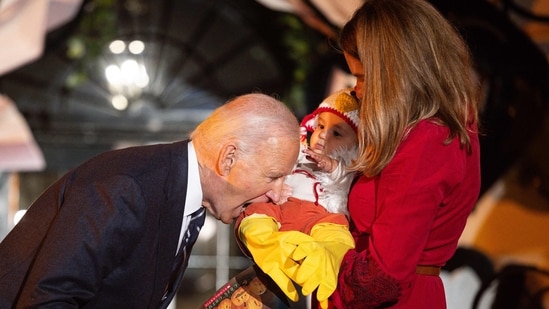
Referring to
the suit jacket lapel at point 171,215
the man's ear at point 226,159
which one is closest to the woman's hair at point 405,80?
the man's ear at point 226,159

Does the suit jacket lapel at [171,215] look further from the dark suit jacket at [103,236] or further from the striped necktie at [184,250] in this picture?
the striped necktie at [184,250]

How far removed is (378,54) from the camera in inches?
83.0

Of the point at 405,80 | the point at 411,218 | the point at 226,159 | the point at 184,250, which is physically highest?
the point at 405,80

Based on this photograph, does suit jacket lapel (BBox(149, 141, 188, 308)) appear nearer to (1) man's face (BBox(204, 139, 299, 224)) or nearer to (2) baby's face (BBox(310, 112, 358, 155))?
(1) man's face (BBox(204, 139, 299, 224))

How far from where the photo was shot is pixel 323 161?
7.65ft

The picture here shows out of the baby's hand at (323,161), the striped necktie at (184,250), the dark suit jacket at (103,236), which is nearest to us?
the dark suit jacket at (103,236)

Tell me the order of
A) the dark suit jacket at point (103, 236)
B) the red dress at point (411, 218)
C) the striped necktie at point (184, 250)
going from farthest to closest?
the striped necktie at point (184, 250) < the red dress at point (411, 218) < the dark suit jacket at point (103, 236)

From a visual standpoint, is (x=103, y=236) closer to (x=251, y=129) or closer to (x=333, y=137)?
(x=251, y=129)

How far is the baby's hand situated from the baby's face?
0.04m

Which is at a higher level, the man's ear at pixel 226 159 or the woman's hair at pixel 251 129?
the woman's hair at pixel 251 129

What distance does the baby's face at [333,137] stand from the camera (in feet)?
7.87

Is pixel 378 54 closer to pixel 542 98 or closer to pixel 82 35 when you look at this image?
pixel 542 98

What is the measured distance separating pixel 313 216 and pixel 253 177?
23 centimetres

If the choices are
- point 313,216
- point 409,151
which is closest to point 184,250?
point 313,216
